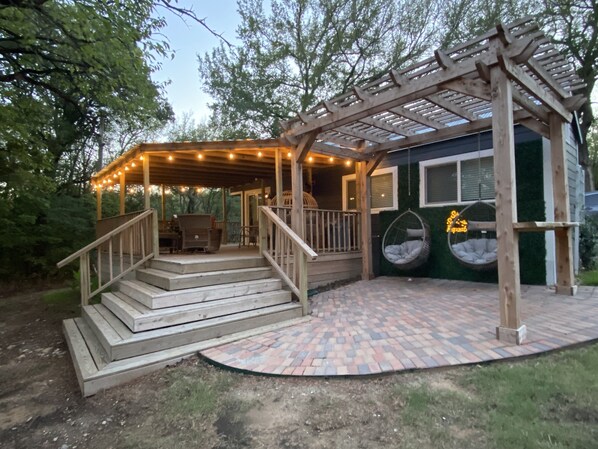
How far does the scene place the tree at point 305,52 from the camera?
10.8 metres

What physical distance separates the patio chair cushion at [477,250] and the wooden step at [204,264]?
3.09 metres

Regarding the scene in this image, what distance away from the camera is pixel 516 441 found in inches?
67.0

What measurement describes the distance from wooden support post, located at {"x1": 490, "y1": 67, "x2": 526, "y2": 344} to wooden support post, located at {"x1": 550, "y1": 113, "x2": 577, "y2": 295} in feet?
6.86

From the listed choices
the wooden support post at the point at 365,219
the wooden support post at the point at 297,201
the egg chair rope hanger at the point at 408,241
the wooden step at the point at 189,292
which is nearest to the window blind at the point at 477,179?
the egg chair rope hanger at the point at 408,241

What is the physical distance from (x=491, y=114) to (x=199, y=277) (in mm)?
4116

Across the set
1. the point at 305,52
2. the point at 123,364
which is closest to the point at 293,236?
the point at 123,364

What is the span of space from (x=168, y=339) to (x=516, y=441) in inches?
108

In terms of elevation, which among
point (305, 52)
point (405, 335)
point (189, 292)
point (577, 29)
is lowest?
point (405, 335)

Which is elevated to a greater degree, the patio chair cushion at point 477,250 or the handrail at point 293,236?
the handrail at point 293,236

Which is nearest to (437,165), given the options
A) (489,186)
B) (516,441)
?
(489,186)

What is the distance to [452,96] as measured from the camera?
166 inches

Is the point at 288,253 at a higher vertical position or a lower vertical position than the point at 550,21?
lower

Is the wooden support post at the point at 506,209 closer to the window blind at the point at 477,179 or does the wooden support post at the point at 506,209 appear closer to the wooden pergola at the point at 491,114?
the wooden pergola at the point at 491,114

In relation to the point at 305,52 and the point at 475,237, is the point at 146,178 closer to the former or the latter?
the point at 475,237
